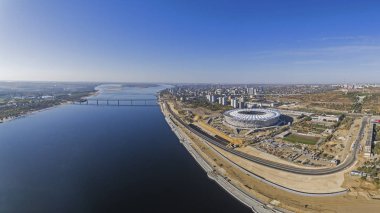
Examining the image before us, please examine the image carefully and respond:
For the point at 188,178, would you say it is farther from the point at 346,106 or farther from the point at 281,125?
the point at 346,106

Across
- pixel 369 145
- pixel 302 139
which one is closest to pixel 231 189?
pixel 369 145

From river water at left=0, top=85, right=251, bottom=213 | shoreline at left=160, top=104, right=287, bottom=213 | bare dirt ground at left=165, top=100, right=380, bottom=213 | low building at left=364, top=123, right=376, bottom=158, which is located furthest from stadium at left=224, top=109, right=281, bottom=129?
bare dirt ground at left=165, top=100, right=380, bottom=213

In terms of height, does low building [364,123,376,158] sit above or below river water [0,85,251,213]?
above

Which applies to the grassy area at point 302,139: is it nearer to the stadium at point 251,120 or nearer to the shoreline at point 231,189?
the stadium at point 251,120

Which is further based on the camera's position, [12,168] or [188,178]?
[12,168]

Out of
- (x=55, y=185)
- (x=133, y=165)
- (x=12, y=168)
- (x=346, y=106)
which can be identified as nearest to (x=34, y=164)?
(x=12, y=168)

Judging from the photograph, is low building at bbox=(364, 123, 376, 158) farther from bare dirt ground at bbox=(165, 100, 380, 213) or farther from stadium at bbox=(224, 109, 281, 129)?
stadium at bbox=(224, 109, 281, 129)

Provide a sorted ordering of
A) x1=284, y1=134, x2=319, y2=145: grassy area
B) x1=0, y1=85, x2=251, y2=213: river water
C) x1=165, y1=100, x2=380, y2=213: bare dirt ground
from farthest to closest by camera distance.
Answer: x1=284, y1=134, x2=319, y2=145: grassy area
x1=0, y1=85, x2=251, y2=213: river water
x1=165, y1=100, x2=380, y2=213: bare dirt ground

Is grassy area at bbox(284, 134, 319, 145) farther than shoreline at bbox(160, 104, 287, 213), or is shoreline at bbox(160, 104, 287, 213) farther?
grassy area at bbox(284, 134, 319, 145)
